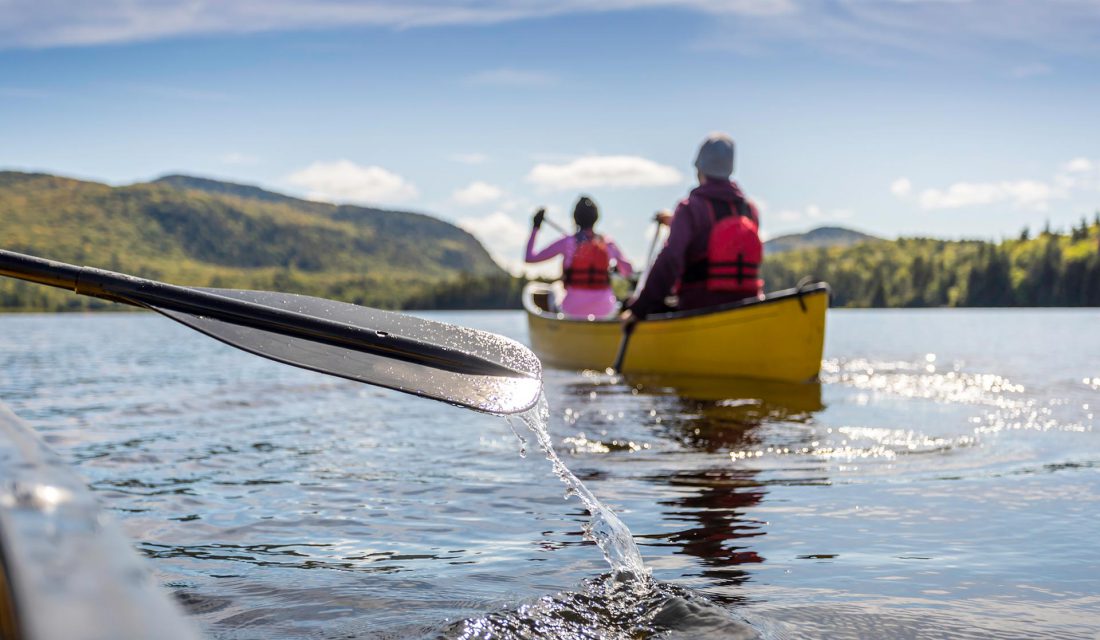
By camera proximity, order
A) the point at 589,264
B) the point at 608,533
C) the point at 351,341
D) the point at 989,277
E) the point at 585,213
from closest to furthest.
Answer: the point at 351,341, the point at 608,533, the point at 589,264, the point at 585,213, the point at 989,277

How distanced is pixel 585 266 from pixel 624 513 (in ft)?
37.0

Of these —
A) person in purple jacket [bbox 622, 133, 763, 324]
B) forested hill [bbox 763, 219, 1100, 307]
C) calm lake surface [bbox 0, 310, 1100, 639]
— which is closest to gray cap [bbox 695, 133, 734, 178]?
person in purple jacket [bbox 622, 133, 763, 324]

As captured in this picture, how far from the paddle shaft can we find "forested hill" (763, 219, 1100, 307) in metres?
108

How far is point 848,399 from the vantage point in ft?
34.0

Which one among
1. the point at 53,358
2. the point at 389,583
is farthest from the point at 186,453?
the point at 53,358

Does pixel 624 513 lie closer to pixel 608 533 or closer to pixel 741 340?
pixel 608 533

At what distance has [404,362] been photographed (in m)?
2.94

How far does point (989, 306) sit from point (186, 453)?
381ft

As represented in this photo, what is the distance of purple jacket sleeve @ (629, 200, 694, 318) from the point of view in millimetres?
11375

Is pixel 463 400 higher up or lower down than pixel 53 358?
higher up

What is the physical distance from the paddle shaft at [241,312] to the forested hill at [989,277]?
108162 mm

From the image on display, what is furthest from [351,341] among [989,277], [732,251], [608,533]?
[989,277]

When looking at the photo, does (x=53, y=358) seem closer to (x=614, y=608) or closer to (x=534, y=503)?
(x=534, y=503)

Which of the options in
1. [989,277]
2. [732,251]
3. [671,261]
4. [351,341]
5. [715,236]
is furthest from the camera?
[989,277]
